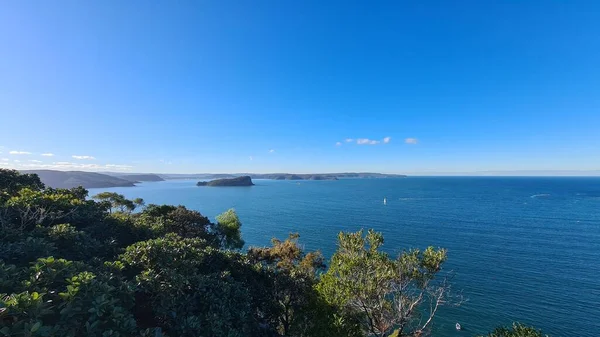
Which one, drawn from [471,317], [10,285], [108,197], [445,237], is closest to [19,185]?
[108,197]

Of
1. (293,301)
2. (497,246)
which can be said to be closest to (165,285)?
(293,301)

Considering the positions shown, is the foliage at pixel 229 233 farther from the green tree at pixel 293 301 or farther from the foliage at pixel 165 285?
the green tree at pixel 293 301

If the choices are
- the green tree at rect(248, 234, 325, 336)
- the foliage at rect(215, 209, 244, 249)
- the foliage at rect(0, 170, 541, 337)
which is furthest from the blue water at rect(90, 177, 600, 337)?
the green tree at rect(248, 234, 325, 336)

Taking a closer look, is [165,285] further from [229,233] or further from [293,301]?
[229,233]

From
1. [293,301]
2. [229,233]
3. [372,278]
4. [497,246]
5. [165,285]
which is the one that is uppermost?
[165,285]

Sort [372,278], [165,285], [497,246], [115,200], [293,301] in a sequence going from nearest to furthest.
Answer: [165,285], [372,278], [293,301], [115,200], [497,246]

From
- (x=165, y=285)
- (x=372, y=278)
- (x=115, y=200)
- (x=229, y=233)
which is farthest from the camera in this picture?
(x=115, y=200)

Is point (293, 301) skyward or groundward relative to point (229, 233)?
skyward

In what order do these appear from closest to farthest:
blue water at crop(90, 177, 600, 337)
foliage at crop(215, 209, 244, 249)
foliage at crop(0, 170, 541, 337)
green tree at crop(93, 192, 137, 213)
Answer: foliage at crop(0, 170, 541, 337), blue water at crop(90, 177, 600, 337), foliage at crop(215, 209, 244, 249), green tree at crop(93, 192, 137, 213)

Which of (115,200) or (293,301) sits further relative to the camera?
(115,200)

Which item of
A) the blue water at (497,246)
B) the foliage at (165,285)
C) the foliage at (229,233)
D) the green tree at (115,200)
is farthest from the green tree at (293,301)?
the green tree at (115,200)

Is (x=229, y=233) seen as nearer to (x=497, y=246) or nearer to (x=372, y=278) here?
(x=372, y=278)

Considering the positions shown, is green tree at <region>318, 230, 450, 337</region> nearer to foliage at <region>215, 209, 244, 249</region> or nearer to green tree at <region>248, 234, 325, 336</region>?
green tree at <region>248, 234, 325, 336</region>
